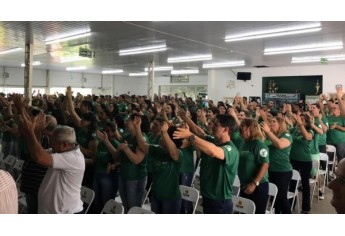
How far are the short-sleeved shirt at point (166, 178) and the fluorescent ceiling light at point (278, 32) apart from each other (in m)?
5.24

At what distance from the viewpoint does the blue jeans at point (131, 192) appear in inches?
156

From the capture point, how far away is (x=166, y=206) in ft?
11.4

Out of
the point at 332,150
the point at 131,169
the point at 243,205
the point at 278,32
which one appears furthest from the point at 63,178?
the point at 278,32

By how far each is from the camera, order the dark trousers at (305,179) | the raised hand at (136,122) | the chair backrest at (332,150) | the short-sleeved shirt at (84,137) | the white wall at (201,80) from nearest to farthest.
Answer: the raised hand at (136,122), the short-sleeved shirt at (84,137), the dark trousers at (305,179), the chair backrest at (332,150), the white wall at (201,80)

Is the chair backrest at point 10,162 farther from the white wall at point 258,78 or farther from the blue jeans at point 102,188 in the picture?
the white wall at point 258,78

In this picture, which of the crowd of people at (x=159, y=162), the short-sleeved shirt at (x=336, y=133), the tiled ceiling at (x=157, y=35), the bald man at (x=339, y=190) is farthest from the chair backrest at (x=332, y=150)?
the bald man at (x=339, y=190)

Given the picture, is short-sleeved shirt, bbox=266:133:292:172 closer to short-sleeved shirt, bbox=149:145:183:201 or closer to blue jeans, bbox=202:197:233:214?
blue jeans, bbox=202:197:233:214

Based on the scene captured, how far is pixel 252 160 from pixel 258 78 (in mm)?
15090

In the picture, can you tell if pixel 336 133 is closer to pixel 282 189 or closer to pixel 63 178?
pixel 282 189

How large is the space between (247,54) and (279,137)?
27.4 feet

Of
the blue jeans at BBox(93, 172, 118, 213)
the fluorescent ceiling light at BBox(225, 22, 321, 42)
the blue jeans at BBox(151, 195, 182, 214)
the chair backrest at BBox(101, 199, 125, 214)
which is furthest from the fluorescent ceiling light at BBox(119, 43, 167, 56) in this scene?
the chair backrest at BBox(101, 199, 125, 214)

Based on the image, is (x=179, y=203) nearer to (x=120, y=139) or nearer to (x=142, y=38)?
(x=120, y=139)

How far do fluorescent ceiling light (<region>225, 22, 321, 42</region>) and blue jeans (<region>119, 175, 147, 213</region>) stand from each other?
17.6 ft
